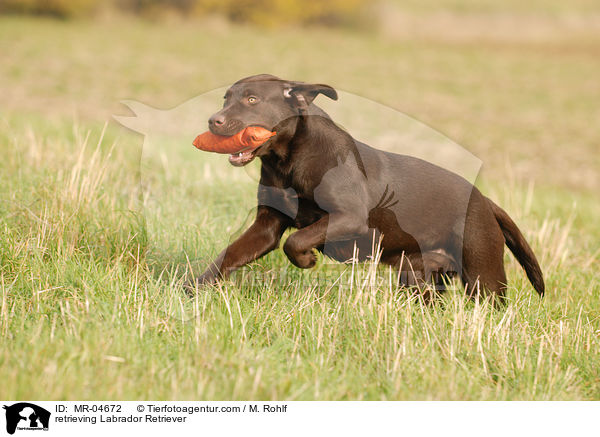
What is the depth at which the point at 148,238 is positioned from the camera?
13.3 ft

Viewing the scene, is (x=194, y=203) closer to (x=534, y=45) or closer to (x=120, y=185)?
(x=120, y=185)

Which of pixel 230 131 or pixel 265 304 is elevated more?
pixel 230 131

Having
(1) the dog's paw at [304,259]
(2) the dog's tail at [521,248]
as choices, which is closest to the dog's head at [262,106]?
(1) the dog's paw at [304,259]

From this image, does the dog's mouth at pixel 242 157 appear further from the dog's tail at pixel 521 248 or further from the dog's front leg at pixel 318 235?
the dog's tail at pixel 521 248

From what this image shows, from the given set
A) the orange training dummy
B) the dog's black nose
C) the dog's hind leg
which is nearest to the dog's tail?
the dog's hind leg

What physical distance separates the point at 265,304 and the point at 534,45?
31722mm

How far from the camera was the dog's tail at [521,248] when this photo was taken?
4.15 meters

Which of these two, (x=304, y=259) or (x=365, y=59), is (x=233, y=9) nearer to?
(x=365, y=59)

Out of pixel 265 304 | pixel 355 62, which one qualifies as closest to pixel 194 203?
pixel 265 304
